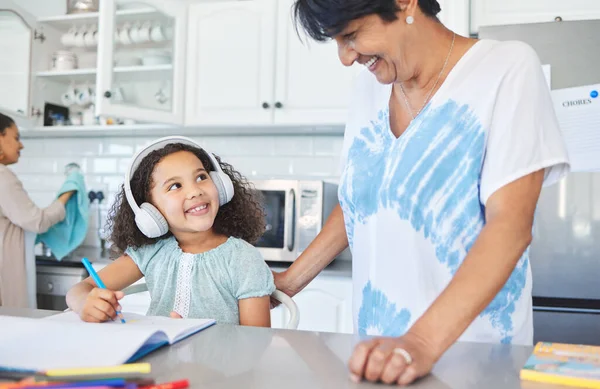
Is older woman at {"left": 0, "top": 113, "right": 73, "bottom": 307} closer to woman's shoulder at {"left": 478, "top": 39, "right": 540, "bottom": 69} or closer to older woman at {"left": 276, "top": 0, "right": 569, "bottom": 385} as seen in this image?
older woman at {"left": 276, "top": 0, "right": 569, "bottom": 385}

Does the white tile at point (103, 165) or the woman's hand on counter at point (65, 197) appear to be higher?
the white tile at point (103, 165)

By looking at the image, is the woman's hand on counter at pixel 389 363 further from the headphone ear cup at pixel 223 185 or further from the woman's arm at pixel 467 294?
the headphone ear cup at pixel 223 185

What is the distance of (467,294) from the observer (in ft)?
2.35

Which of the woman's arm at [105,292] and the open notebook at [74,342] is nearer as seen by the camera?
the open notebook at [74,342]

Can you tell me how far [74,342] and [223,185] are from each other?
62 cm

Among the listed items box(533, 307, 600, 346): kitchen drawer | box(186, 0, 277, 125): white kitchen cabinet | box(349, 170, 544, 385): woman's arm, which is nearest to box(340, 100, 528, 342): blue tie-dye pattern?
box(349, 170, 544, 385): woman's arm

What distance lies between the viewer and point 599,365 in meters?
0.67

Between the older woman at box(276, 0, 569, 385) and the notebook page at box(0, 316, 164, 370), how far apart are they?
409 mm

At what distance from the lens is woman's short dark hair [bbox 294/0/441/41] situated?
35.2 inches

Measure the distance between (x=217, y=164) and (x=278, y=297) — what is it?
31cm

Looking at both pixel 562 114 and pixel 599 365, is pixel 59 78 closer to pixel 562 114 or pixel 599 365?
pixel 562 114

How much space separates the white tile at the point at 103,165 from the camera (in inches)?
135

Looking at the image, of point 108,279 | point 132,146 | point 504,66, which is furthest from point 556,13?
point 132,146

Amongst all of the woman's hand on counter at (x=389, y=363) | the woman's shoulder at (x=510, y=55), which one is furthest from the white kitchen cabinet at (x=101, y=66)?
the woman's hand on counter at (x=389, y=363)
